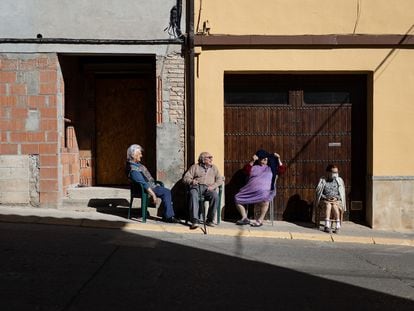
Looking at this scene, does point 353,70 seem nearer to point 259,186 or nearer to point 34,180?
point 259,186

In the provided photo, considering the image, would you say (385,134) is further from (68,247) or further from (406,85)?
(68,247)

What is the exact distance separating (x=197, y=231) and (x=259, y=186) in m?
1.40

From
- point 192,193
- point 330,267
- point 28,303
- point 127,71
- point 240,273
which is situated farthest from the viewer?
point 127,71

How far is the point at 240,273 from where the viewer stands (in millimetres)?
6602

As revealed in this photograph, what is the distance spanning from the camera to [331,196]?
9.87 m

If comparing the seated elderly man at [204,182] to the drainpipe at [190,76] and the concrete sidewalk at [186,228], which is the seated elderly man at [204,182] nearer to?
the concrete sidewalk at [186,228]

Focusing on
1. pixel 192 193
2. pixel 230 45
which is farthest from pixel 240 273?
pixel 230 45

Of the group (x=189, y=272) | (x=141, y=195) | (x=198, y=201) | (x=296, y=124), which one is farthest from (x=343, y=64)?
(x=189, y=272)

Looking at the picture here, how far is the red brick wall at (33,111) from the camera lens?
10109 millimetres

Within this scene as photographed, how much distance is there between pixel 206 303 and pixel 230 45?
233 inches

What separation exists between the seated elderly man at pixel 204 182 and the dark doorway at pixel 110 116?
2085 mm

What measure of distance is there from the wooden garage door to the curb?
142cm

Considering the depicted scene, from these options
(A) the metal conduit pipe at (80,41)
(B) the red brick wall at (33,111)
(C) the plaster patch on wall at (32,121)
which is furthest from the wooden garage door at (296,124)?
(C) the plaster patch on wall at (32,121)

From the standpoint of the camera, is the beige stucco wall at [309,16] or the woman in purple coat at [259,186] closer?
the woman in purple coat at [259,186]
